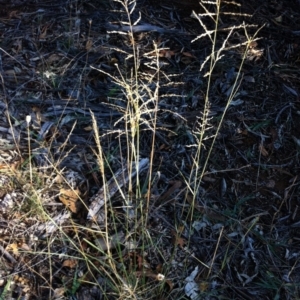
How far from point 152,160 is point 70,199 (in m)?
0.39

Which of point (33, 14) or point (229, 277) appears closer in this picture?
point (229, 277)

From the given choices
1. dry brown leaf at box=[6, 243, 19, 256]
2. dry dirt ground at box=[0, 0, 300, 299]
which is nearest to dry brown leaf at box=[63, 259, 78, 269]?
dry dirt ground at box=[0, 0, 300, 299]

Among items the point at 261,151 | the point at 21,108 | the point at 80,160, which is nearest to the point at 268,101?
the point at 261,151

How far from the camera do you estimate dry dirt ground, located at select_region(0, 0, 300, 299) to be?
7.35ft

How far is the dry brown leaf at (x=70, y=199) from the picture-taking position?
95.9 inches

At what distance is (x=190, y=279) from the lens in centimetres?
226

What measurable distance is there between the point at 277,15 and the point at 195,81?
798mm

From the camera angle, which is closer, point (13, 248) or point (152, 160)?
point (13, 248)

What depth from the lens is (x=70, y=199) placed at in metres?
2.46

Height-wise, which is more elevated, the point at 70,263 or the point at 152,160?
the point at 152,160

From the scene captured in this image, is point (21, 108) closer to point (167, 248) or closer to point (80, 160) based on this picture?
point (80, 160)

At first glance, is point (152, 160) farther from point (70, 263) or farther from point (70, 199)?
point (70, 263)

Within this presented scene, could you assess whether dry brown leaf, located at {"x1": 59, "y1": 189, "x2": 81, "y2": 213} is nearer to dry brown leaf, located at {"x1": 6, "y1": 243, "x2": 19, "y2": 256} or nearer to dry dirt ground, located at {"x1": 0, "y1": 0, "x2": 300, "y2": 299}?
dry dirt ground, located at {"x1": 0, "y1": 0, "x2": 300, "y2": 299}

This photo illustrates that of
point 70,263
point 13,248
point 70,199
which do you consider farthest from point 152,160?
point 13,248
